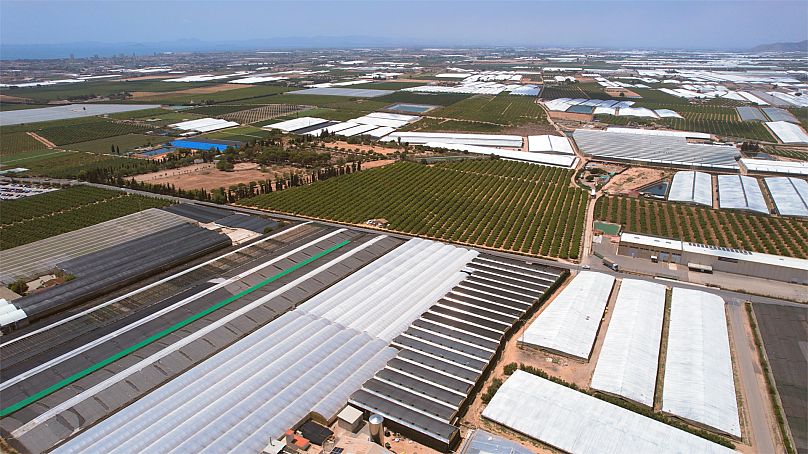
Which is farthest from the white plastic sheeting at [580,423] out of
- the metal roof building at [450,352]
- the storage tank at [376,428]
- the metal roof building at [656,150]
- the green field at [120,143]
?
the green field at [120,143]

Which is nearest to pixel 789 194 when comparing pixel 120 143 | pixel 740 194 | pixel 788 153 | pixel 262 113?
pixel 740 194

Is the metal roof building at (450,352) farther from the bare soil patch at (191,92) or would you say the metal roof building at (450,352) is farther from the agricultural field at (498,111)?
the bare soil patch at (191,92)

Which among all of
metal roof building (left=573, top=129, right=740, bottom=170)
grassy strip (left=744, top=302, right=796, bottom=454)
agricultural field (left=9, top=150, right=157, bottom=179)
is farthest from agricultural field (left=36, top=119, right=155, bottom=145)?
grassy strip (left=744, top=302, right=796, bottom=454)

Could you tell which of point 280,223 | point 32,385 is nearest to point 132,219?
point 280,223

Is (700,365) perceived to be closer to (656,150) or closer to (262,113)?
(656,150)

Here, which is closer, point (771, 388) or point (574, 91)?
point (771, 388)

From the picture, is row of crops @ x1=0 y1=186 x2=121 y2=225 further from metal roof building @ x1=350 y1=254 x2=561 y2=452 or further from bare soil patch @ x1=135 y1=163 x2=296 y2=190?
metal roof building @ x1=350 y1=254 x2=561 y2=452
